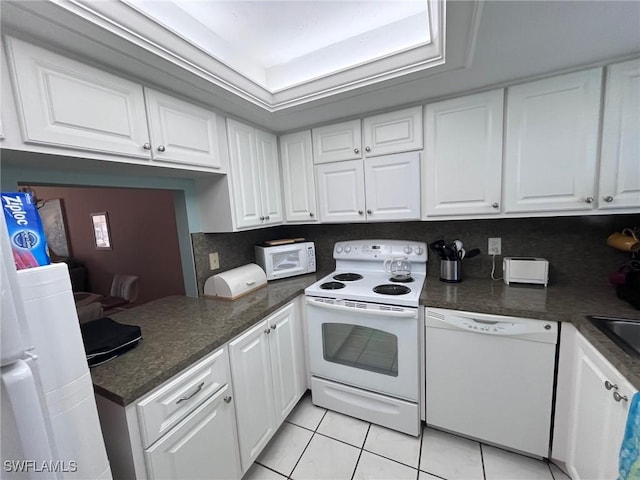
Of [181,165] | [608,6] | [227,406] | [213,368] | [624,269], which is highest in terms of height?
[608,6]

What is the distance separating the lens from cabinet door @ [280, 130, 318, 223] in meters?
2.09

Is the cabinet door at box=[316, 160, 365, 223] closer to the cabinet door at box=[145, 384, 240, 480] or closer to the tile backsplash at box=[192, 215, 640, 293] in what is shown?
the tile backsplash at box=[192, 215, 640, 293]

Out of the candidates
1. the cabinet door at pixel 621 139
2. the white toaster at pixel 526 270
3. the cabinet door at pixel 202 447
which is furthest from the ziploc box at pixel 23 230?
the cabinet door at pixel 621 139

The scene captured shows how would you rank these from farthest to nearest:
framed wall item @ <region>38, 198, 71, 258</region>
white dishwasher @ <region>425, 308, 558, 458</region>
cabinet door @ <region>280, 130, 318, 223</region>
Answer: framed wall item @ <region>38, 198, 71, 258</region>
cabinet door @ <region>280, 130, 318, 223</region>
white dishwasher @ <region>425, 308, 558, 458</region>

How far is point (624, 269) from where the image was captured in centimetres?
146

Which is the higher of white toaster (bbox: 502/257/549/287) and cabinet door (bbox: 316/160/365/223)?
cabinet door (bbox: 316/160/365/223)

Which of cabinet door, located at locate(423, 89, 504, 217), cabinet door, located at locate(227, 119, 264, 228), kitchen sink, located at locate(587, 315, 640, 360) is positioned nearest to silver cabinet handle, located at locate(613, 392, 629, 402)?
kitchen sink, located at locate(587, 315, 640, 360)

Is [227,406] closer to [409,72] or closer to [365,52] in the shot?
[409,72]

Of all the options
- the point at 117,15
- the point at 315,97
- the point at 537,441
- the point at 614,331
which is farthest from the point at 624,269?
the point at 117,15

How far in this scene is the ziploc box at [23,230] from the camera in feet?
2.12

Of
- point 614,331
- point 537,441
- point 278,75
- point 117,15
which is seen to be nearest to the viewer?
point 117,15

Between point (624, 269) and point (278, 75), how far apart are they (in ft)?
7.74

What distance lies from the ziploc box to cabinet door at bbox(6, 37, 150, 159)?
36 centimetres

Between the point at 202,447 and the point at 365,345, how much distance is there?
104cm
